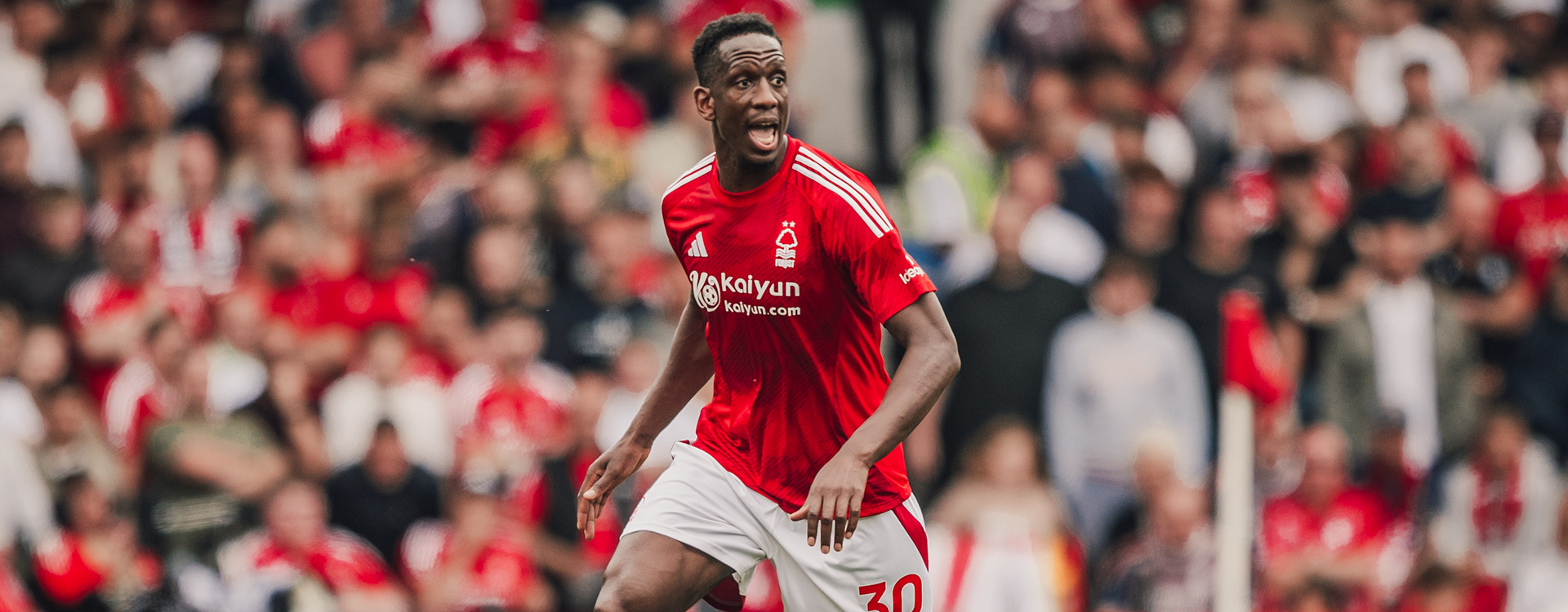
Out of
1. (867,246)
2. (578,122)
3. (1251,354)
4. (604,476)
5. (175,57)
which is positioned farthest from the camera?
(175,57)

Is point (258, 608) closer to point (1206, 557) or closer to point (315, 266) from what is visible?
point (315, 266)

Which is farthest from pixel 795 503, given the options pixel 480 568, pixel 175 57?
pixel 175 57

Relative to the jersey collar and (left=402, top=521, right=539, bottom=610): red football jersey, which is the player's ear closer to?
the jersey collar

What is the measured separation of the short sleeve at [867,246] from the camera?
4.63 m

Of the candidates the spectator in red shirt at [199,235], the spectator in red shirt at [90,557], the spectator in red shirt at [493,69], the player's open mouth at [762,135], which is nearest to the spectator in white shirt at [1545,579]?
the player's open mouth at [762,135]

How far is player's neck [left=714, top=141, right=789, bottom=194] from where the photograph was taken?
4.86 meters

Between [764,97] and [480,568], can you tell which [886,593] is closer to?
[764,97]

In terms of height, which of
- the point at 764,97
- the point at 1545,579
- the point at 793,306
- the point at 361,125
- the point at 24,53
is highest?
the point at 764,97

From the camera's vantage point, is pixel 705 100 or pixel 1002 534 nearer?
pixel 705 100

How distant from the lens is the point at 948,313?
32.1 ft

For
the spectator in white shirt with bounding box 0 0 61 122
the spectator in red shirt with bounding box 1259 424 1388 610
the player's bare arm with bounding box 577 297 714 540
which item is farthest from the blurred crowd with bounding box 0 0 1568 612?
the player's bare arm with bounding box 577 297 714 540

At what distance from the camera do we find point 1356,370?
9.86 meters

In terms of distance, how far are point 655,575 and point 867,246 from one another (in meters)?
1.14

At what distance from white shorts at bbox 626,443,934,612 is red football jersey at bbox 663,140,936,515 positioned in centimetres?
6
